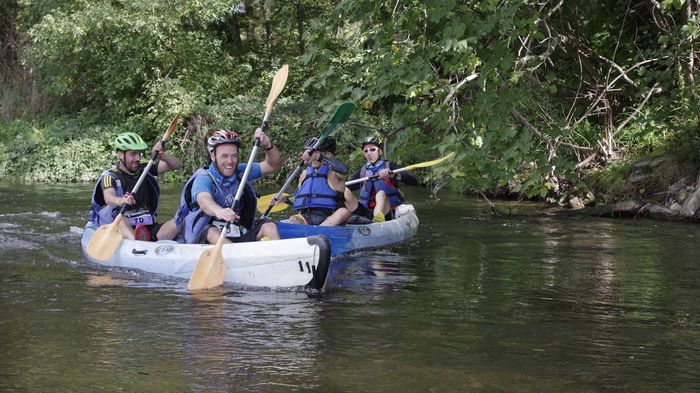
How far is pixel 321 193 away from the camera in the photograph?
997 centimetres

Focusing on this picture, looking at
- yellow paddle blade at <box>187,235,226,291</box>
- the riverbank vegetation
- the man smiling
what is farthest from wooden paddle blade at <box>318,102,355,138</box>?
yellow paddle blade at <box>187,235,226,291</box>

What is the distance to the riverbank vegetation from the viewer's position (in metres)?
9.22

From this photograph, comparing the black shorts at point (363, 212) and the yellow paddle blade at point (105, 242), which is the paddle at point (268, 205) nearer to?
the black shorts at point (363, 212)

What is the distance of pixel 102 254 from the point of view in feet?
28.5

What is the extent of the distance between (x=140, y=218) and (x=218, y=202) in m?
1.62

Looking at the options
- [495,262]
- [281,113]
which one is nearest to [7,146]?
[281,113]

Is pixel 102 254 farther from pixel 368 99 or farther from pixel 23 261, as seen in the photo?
pixel 368 99

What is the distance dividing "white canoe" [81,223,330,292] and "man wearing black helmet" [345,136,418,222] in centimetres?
310

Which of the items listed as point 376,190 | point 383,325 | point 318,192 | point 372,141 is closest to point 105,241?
point 318,192

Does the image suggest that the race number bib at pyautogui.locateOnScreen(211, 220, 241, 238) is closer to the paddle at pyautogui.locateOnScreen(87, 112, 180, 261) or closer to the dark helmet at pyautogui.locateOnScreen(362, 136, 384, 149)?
the paddle at pyautogui.locateOnScreen(87, 112, 180, 261)

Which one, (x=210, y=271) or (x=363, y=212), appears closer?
(x=210, y=271)

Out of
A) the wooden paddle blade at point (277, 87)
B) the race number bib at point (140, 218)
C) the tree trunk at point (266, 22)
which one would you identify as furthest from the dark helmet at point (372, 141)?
the tree trunk at point (266, 22)

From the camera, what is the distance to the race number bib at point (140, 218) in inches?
371

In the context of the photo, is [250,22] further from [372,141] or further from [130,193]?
[130,193]
